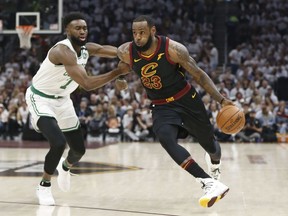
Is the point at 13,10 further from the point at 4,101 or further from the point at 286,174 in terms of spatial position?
the point at 286,174

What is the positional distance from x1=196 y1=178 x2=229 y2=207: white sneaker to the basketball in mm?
683

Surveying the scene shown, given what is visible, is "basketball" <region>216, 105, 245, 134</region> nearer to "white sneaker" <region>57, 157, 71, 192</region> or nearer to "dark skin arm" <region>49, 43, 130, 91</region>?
"dark skin arm" <region>49, 43, 130, 91</region>

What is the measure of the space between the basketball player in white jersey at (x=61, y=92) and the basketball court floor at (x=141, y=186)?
1.47 feet

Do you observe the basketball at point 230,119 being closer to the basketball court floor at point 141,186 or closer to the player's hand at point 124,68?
the basketball court floor at point 141,186

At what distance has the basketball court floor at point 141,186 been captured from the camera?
593cm

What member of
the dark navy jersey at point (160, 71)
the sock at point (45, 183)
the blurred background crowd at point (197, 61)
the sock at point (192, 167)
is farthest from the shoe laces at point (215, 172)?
the blurred background crowd at point (197, 61)

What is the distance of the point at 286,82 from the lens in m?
18.3

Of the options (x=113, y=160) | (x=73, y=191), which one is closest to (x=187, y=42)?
(x=113, y=160)

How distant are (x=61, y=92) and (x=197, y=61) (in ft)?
44.5

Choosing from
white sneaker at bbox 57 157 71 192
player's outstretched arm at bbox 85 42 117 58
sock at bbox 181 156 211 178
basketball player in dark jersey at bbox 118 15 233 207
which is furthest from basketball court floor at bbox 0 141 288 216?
player's outstretched arm at bbox 85 42 117 58

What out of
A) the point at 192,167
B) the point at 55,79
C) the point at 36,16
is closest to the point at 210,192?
the point at 192,167

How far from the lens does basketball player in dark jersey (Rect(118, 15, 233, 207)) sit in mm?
5883

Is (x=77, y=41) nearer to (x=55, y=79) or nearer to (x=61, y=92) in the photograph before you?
(x=55, y=79)

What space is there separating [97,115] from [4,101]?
9.34 feet
